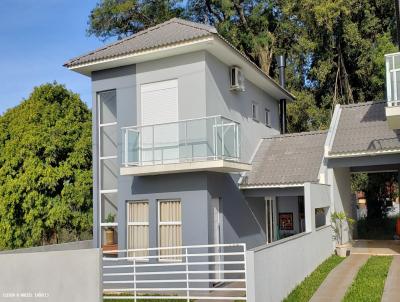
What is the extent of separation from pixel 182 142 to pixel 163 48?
2.89 metres

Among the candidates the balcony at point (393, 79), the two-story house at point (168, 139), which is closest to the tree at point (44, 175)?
the two-story house at point (168, 139)

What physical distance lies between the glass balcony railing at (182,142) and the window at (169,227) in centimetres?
142

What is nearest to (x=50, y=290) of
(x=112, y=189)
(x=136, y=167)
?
(x=136, y=167)

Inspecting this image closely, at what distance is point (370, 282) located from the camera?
1134cm

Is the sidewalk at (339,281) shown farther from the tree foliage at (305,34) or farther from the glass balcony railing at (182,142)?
the tree foliage at (305,34)

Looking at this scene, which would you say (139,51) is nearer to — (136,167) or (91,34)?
(136,167)

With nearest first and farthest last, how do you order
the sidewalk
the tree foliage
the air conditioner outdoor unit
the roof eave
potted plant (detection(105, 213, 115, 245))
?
the sidewalk
the roof eave
potted plant (detection(105, 213, 115, 245))
the air conditioner outdoor unit
the tree foliage

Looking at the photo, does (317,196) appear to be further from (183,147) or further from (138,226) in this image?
(138,226)

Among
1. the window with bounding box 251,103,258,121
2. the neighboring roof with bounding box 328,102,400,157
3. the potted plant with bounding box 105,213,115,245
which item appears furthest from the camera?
the window with bounding box 251,103,258,121

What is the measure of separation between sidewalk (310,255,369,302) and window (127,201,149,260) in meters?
5.58

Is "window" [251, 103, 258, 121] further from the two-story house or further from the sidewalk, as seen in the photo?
the sidewalk

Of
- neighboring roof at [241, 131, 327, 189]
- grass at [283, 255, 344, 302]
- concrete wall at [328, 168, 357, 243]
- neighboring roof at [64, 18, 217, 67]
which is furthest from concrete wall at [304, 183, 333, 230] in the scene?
neighboring roof at [64, 18, 217, 67]

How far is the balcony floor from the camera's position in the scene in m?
12.9

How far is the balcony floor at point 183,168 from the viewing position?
1286cm
